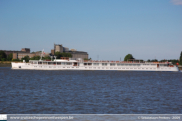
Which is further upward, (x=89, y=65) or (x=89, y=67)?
(x=89, y=65)

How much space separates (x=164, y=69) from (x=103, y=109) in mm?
83085

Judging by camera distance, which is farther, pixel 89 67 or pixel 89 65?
pixel 89 65

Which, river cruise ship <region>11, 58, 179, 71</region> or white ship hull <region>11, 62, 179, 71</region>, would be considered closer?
white ship hull <region>11, 62, 179, 71</region>

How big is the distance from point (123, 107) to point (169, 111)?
12.3 ft

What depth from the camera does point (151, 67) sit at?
102m

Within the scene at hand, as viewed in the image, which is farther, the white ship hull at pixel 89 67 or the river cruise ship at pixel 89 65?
the river cruise ship at pixel 89 65

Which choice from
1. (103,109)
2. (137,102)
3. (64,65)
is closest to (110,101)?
(137,102)

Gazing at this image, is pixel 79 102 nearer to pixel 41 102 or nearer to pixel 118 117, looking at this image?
pixel 41 102

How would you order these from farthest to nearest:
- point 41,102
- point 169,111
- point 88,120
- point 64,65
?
point 64,65 → point 41,102 → point 169,111 → point 88,120

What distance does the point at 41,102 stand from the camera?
86.2 feet

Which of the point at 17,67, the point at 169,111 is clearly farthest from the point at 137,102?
the point at 17,67

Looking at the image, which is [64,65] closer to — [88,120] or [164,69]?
[164,69]

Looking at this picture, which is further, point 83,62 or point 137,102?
point 83,62

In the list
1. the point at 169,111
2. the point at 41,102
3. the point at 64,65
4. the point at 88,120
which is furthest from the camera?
the point at 64,65
